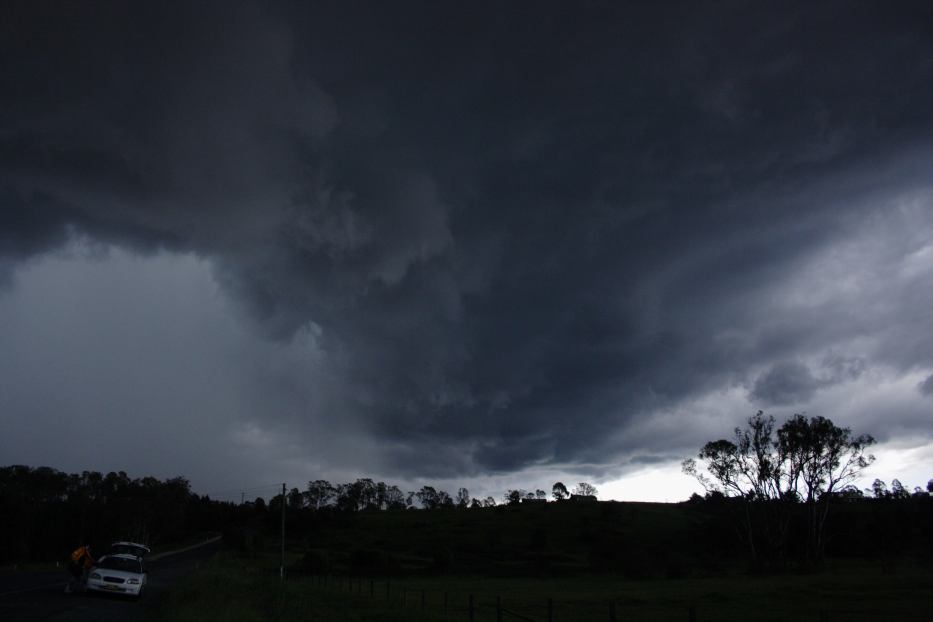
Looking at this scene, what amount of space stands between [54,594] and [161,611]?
10811mm

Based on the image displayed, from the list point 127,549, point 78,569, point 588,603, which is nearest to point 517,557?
point 588,603

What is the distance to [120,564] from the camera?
3155 centimetres

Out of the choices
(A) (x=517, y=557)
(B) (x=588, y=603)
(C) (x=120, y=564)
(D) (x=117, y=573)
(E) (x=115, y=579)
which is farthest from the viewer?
(A) (x=517, y=557)

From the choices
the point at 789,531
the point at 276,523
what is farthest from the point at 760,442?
the point at 276,523

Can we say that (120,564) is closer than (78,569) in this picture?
Yes

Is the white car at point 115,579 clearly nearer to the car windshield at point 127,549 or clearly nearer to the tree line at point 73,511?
the car windshield at point 127,549

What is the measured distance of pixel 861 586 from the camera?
51.1m

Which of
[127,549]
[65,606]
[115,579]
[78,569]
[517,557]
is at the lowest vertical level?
[517,557]

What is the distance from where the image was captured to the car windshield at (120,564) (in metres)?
31.1

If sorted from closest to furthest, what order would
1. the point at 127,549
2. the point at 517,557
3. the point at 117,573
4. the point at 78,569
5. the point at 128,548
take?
the point at 117,573 → the point at 78,569 → the point at 128,548 → the point at 127,549 → the point at 517,557

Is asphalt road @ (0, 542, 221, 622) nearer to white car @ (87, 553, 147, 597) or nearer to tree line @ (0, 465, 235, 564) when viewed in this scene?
white car @ (87, 553, 147, 597)

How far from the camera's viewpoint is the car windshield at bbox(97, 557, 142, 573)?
31.1 meters

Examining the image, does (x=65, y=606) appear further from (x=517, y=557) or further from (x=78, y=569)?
(x=517, y=557)

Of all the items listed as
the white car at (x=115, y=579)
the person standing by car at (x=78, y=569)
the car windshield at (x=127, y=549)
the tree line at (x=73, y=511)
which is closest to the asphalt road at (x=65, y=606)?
the white car at (x=115, y=579)
